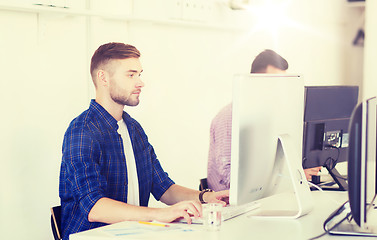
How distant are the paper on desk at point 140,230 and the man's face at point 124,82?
2.49 feet

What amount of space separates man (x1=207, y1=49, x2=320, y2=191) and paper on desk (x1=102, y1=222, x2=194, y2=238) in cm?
116

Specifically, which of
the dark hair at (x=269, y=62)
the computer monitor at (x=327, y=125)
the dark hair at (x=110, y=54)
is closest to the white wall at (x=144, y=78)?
the dark hair at (x=110, y=54)

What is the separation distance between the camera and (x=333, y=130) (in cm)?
273

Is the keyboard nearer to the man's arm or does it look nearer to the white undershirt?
the man's arm

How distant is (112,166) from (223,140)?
0.90 metres

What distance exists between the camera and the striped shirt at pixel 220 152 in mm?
3152

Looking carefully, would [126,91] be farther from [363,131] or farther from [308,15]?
[308,15]

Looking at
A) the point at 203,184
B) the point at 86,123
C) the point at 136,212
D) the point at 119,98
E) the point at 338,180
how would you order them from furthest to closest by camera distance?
the point at 203,184
the point at 338,180
the point at 119,98
the point at 86,123
the point at 136,212

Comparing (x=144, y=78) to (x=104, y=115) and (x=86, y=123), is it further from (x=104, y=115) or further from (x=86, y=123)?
(x=86, y=123)

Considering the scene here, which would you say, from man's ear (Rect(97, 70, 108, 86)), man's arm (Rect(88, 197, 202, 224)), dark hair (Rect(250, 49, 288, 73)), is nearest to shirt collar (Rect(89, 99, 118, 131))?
man's ear (Rect(97, 70, 108, 86))

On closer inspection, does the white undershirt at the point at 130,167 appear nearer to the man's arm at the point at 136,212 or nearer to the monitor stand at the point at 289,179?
the man's arm at the point at 136,212

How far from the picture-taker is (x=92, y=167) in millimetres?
2328

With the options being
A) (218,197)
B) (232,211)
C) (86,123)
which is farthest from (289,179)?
(86,123)

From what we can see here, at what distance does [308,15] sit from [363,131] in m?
3.44
